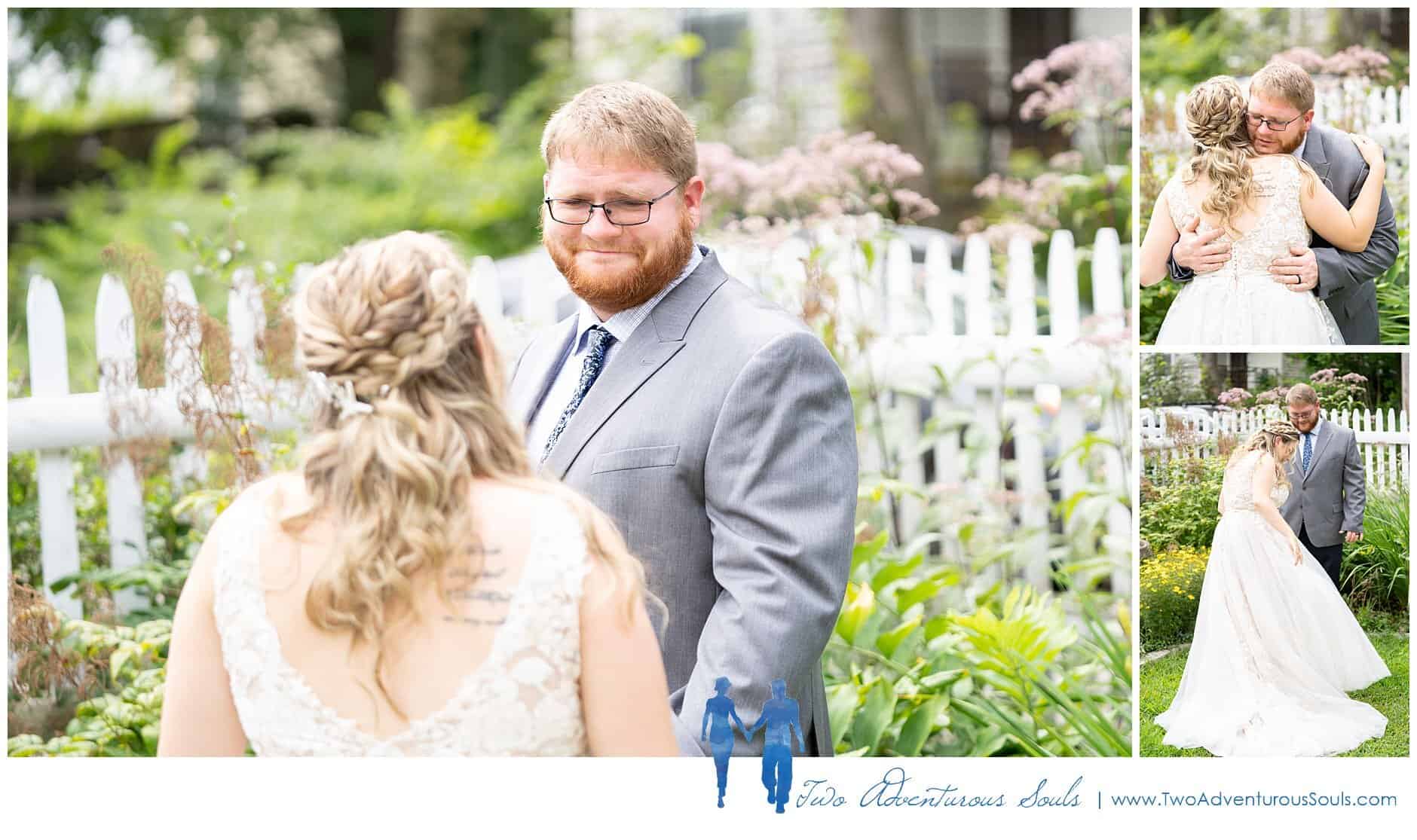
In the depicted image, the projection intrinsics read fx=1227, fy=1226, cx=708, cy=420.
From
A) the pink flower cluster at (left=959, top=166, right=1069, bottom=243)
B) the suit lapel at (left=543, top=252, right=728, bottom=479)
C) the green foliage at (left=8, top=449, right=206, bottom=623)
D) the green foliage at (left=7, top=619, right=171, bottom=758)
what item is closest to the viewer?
the suit lapel at (left=543, top=252, right=728, bottom=479)

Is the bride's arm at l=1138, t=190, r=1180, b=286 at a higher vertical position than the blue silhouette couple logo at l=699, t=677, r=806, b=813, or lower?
higher

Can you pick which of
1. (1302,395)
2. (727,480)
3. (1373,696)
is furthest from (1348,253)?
(727,480)

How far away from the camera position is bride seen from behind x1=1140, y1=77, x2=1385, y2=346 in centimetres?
261

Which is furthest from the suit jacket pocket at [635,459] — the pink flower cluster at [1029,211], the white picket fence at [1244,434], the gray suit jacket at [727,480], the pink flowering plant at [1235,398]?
the pink flower cluster at [1029,211]

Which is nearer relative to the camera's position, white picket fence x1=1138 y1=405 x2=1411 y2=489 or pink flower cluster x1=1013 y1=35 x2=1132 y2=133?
white picket fence x1=1138 y1=405 x2=1411 y2=489

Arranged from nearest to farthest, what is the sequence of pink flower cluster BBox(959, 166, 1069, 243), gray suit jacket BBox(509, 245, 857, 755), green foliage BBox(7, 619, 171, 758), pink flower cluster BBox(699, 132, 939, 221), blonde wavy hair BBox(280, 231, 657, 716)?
blonde wavy hair BBox(280, 231, 657, 716) < gray suit jacket BBox(509, 245, 857, 755) < green foliage BBox(7, 619, 171, 758) < pink flower cluster BBox(699, 132, 939, 221) < pink flower cluster BBox(959, 166, 1069, 243)

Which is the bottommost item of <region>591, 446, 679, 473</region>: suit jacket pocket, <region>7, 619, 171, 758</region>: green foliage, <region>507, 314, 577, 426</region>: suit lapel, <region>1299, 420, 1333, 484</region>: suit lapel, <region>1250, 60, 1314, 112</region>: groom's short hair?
<region>7, 619, 171, 758</region>: green foliage

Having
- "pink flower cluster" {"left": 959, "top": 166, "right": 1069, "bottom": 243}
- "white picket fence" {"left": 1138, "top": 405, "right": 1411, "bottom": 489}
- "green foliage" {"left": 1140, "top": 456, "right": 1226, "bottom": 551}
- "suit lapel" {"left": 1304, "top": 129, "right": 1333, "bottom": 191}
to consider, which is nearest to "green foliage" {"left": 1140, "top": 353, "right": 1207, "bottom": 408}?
"white picket fence" {"left": 1138, "top": 405, "right": 1411, "bottom": 489}

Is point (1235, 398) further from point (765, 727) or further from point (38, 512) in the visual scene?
point (38, 512)

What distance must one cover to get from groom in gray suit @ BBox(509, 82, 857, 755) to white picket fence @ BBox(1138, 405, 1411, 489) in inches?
31.2

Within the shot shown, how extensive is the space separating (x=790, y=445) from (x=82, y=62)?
8401 mm

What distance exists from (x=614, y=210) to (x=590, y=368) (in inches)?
12.6

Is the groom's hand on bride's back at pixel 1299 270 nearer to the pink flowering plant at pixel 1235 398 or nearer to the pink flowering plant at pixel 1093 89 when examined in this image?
the pink flowering plant at pixel 1235 398
